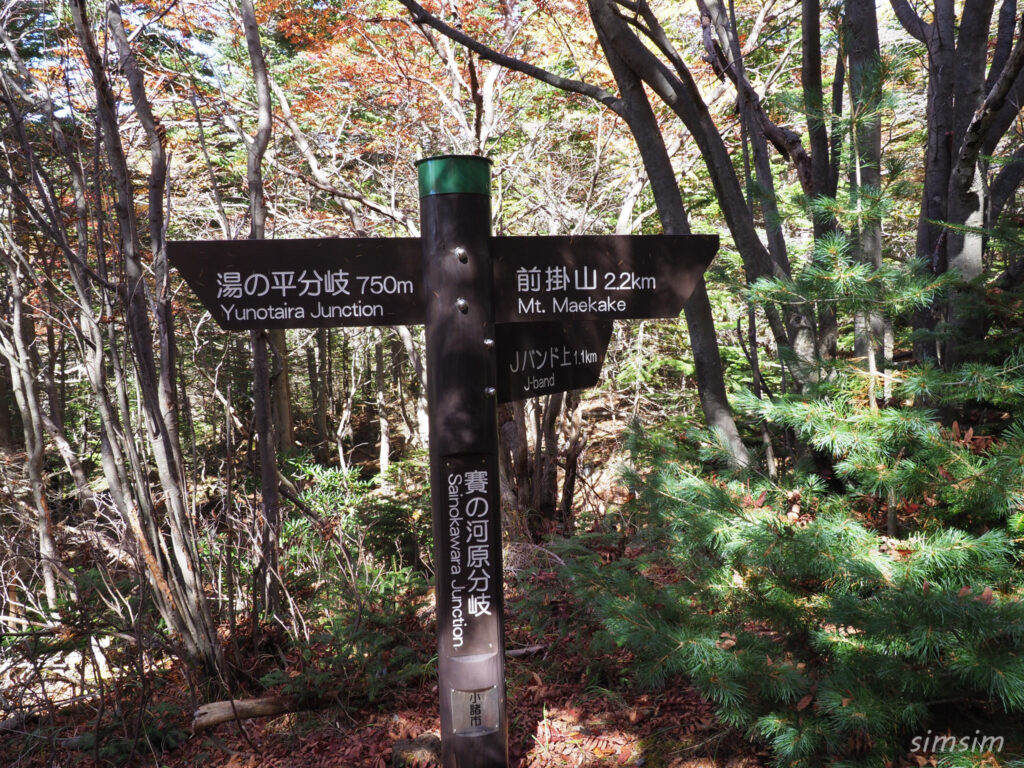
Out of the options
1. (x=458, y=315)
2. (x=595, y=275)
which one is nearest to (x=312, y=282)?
(x=458, y=315)

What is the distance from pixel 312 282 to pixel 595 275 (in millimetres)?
937

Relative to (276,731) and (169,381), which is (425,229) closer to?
(169,381)

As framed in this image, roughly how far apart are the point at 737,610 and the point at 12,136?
7.43 meters

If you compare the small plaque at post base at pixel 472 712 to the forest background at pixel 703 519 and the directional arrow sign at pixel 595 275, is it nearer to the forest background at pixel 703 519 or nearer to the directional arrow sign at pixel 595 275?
the forest background at pixel 703 519

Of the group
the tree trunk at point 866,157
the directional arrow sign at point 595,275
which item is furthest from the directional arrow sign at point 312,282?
the tree trunk at point 866,157

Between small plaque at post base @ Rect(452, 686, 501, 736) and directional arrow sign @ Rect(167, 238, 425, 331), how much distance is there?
1.22 m

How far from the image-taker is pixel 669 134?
25.3ft

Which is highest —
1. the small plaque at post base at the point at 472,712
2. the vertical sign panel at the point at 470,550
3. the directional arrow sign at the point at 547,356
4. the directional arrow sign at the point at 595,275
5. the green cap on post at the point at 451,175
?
the green cap on post at the point at 451,175

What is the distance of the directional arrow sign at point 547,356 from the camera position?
2176mm

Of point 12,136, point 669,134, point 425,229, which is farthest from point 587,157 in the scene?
point 425,229

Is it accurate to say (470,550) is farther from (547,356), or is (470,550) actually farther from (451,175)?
(451,175)

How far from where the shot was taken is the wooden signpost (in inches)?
81.1

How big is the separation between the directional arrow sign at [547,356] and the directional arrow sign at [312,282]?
32 cm

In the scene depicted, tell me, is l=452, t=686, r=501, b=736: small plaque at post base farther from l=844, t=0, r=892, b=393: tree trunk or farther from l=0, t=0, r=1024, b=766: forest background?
l=844, t=0, r=892, b=393: tree trunk
